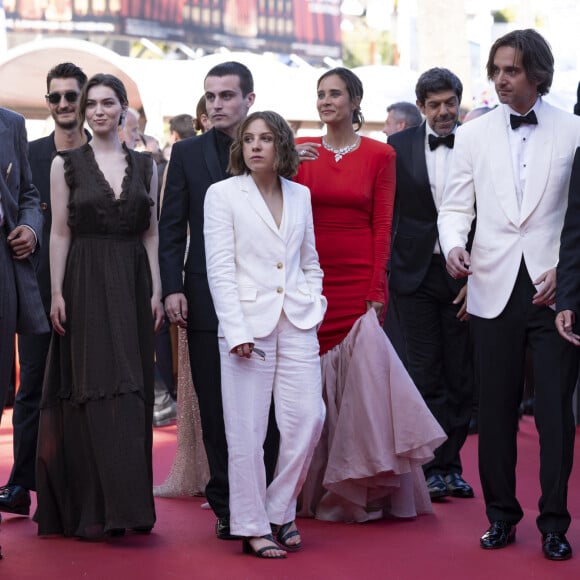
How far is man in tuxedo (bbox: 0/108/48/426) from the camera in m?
5.09

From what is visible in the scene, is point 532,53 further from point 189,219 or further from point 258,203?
point 189,219

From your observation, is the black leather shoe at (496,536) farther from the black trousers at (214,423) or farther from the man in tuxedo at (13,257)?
the man in tuxedo at (13,257)

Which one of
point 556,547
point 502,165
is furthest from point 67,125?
point 556,547

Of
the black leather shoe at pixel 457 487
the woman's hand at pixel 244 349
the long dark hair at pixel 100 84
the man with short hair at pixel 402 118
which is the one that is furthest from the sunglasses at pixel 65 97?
the man with short hair at pixel 402 118

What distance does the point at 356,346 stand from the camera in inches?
239

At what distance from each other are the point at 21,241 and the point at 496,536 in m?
2.27

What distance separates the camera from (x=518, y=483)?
23.0 feet

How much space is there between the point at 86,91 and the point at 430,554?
2.46 metres

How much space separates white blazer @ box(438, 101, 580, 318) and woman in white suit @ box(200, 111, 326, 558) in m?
0.66

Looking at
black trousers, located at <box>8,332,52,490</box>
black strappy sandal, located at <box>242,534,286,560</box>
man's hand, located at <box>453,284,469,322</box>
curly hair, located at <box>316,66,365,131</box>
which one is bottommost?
black strappy sandal, located at <box>242,534,286,560</box>

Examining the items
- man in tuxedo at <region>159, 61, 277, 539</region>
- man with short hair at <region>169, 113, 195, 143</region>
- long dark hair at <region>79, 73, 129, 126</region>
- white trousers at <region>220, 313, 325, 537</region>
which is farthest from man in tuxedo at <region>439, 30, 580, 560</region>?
man with short hair at <region>169, 113, 195, 143</region>

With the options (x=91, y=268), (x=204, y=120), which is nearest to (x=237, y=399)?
(x=91, y=268)

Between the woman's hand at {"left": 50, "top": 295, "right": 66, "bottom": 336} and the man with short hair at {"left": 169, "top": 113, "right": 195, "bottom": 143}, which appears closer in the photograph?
the woman's hand at {"left": 50, "top": 295, "right": 66, "bottom": 336}

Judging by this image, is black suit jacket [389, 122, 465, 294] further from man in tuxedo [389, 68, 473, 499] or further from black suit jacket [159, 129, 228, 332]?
black suit jacket [159, 129, 228, 332]
